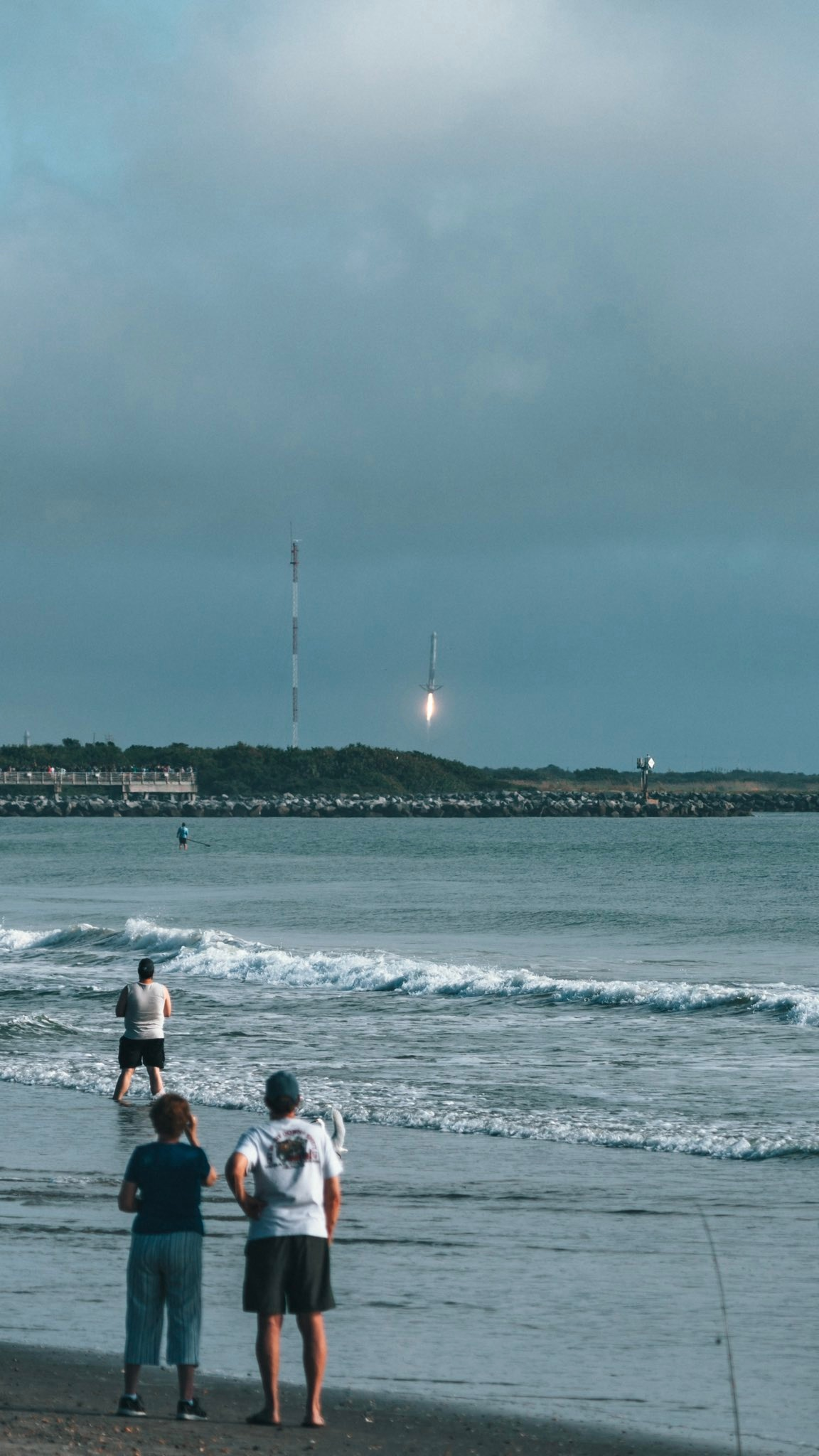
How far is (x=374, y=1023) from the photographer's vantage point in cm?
2208

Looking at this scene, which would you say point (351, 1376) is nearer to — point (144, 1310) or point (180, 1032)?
point (144, 1310)

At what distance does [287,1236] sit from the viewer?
21.8 feet

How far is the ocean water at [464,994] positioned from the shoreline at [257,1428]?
6.33m

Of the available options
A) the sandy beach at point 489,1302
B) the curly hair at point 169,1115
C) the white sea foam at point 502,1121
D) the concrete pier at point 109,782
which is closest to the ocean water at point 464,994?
the white sea foam at point 502,1121

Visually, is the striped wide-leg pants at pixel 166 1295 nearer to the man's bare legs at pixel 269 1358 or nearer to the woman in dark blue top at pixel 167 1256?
the woman in dark blue top at pixel 167 1256

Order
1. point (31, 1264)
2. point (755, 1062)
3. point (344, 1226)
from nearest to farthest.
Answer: point (31, 1264), point (344, 1226), point (755, 1062)

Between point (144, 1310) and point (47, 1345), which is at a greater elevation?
point (144, 1310)

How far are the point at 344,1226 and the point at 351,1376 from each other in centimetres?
272

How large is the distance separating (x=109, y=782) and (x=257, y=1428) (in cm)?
18062

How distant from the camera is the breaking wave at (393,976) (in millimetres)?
23484

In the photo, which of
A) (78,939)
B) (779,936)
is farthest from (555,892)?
(78,939)

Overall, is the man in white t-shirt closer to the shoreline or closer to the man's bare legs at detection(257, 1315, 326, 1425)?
the man's bare legs at detection(257, 1315, 326, 1425)

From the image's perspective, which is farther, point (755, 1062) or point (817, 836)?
point (817, 836)

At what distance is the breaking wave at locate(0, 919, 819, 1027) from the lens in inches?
925
